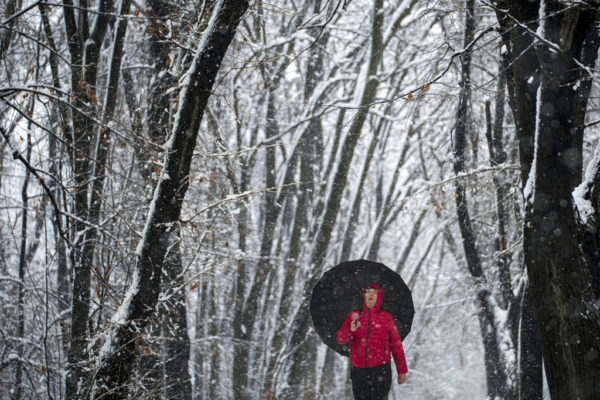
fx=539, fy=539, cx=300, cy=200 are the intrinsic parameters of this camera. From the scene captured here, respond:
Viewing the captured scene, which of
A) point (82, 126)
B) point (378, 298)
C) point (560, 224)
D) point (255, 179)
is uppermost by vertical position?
point (255, 179)

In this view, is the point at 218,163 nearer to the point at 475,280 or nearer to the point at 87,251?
the point at 87,251

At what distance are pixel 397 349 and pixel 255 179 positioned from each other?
40.0 ft

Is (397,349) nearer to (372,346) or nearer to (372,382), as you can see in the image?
(372,346)

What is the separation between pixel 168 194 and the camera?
15.9 ft

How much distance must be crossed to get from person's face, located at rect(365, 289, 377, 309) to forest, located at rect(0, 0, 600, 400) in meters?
1.23

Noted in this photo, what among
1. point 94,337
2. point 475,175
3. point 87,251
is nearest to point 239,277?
point 87,251

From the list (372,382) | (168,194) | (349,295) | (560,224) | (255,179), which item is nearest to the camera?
(560,224)

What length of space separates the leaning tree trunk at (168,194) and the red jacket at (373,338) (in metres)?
1.75

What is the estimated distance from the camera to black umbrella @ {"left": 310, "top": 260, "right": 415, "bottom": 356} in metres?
4.64

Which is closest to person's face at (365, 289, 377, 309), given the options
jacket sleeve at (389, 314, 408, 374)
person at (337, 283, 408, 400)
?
person at (337, 283, 408, 400)

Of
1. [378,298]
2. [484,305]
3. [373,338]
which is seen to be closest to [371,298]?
[378,298]

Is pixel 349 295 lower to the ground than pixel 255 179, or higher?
lower

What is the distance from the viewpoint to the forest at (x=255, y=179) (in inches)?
153

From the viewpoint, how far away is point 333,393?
1503 cm
